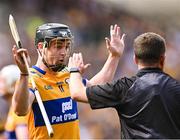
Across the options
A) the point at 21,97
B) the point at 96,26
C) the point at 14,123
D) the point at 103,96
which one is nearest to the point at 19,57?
the point at 21,97

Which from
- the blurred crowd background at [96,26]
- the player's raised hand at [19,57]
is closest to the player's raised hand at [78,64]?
the player's raised hand at [19,57]

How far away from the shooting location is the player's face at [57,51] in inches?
212

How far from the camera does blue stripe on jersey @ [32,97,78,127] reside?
5285 millimetres

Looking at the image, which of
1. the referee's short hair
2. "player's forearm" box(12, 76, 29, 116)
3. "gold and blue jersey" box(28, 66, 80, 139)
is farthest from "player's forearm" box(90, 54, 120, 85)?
the referee's short hair

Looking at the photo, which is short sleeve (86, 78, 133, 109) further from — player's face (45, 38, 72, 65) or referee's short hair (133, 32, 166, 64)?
player's face (45, 38, 72, 65)

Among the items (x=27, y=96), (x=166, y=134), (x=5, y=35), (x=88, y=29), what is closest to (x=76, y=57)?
(x=27, y=96)

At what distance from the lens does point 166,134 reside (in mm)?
4453

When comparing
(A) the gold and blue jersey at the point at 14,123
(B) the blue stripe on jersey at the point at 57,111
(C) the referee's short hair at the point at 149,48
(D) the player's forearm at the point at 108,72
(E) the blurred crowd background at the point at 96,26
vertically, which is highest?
(C) the referee's short hair at the point at 149,48

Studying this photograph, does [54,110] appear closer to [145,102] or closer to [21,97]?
[21,97]

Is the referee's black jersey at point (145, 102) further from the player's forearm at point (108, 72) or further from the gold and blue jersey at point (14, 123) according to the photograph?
the gold and blue jersey at point (14, 123)

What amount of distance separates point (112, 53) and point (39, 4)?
6.66 meters

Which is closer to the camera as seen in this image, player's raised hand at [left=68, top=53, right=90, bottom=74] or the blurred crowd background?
player's raised hand at [left=68, top=53, right=90, bottom=74]

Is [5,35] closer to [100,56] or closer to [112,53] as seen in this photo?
[100,56]

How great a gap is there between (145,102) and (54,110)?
3.61ft
